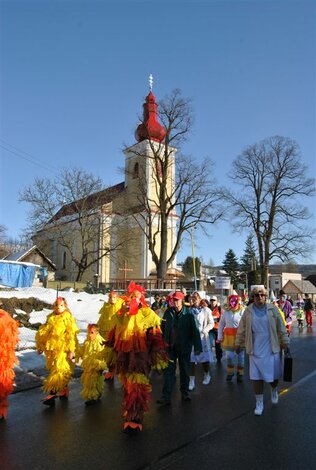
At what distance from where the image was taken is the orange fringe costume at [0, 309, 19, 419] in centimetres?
619

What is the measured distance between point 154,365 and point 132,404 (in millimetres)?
609

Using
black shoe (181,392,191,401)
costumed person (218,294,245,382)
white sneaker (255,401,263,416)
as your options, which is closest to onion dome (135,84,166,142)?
costumed person (218,294,245,382)

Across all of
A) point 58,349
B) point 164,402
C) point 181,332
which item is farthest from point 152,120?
point 164,402

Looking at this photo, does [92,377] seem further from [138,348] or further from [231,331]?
[231,331]

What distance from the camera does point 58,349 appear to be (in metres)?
7.29

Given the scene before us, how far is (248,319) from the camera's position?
683 cm

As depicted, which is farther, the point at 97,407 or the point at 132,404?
the point at 97,407

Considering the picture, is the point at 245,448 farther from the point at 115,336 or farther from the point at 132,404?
the point at 115,336

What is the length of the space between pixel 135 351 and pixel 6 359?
1.98 meters

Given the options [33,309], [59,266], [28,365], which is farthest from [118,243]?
[28,365]

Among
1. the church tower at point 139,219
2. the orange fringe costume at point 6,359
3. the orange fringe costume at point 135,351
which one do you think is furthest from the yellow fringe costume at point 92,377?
the church tower at point 139,219

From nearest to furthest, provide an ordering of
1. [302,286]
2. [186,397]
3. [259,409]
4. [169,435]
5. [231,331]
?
[169,435] < [259,409] < [186,397] < [231,331] < [302,286]

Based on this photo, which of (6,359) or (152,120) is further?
(152,120)

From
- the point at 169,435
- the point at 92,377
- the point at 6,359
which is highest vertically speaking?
the point at 6,359
